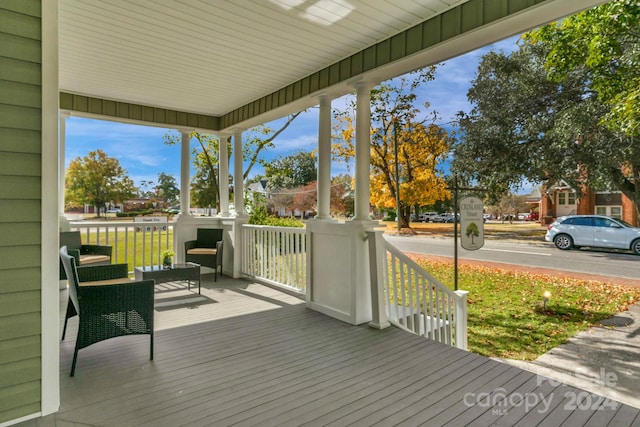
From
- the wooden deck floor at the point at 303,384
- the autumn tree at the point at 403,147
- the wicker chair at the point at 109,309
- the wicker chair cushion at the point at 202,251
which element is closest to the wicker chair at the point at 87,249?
the wicker chair cushion at the point at 202,251

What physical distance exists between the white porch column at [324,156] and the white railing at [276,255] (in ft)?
1.39

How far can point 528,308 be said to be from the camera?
6.06m

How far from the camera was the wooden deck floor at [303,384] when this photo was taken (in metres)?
1.78

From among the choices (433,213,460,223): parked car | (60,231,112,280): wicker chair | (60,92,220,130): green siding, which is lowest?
(60,231,112,280): wicker chair

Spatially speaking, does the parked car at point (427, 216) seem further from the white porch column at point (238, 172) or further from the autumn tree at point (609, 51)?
the white porch column at point (238, 172)

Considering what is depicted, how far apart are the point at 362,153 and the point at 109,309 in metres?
2.61

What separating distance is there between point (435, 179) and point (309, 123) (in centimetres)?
821

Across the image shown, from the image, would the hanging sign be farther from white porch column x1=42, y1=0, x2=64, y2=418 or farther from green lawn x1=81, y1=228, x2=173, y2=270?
white porch column x1=42, y1=0, x2=64, y2=418

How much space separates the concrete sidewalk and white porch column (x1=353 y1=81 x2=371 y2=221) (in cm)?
240

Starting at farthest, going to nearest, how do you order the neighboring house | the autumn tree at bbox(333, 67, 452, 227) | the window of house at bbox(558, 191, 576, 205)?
the autumn tree at bbox(333, 67, 452, 227) → the window of house at bbox(558, 191, 576, 205) → the neighboring house

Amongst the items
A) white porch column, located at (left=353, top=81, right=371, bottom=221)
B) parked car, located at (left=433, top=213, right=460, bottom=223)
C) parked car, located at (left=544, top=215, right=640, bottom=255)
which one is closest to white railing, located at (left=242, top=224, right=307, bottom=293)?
white porch column, located at (left=353, top=81, right=371, bottom=221)

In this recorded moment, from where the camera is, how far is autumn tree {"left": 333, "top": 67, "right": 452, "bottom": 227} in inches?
343

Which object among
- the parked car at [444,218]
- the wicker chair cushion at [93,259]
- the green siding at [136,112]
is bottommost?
the wicker chair cushion at [93,259]

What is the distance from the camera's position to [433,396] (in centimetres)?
202
